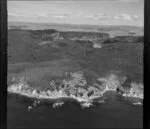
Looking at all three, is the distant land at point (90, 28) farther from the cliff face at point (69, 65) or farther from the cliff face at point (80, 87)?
the cliff face at point (80, 87)

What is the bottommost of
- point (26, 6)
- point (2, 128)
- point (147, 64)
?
point (2, 128)

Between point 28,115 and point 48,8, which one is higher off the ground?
point 48,8

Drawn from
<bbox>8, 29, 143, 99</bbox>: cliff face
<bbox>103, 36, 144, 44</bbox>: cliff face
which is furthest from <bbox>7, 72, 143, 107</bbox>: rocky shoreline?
<bbox>103, 36, 144, 44</bbox>: cliff face

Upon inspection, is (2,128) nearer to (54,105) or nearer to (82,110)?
(54,105)

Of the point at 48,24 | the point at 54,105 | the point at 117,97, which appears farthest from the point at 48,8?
the point at 117,97

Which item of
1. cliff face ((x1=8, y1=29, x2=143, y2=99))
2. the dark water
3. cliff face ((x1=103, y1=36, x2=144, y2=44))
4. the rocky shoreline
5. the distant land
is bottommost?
the dark water

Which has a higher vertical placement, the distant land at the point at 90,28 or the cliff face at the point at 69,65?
the distant land at the point at 90,28

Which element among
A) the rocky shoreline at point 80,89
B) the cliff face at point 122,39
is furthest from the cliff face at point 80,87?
the cliff face at point 122,39

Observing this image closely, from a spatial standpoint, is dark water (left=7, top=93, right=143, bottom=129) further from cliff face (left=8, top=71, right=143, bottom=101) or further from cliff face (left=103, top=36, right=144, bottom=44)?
cliff face (left=103, top=36, right=144, bottom=44)
